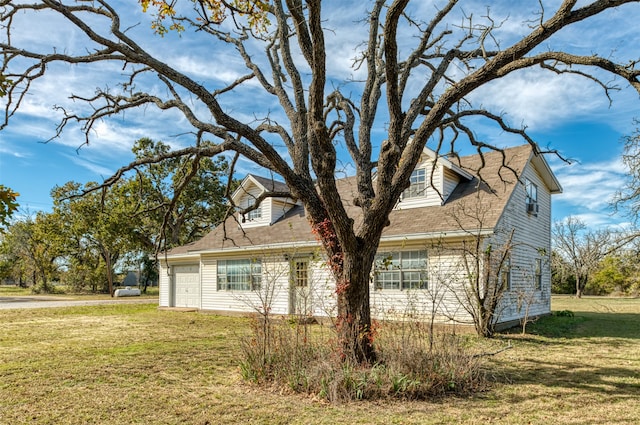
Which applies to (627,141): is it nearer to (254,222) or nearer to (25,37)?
(254,222)

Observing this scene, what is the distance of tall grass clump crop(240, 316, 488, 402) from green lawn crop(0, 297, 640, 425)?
0.75ft

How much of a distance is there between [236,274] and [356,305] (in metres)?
12.1

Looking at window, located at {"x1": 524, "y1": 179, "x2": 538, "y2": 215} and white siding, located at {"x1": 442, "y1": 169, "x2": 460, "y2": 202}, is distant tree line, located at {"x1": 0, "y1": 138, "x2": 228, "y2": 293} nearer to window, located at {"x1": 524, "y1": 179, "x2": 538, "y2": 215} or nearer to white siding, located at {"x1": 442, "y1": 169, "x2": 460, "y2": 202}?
white siding, located at {"x1": 442, "y1": 169, "x2": 460, "y2": 202}

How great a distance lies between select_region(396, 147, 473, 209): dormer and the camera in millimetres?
14688

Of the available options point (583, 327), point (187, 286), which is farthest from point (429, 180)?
point (187, 286)

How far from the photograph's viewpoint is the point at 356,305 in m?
6.79

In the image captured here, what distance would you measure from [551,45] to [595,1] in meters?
0.78

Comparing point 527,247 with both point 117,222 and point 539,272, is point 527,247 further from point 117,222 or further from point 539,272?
point 117,222

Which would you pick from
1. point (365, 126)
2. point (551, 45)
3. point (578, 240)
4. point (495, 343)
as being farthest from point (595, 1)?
point (578, 240)

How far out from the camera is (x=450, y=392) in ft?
20.3

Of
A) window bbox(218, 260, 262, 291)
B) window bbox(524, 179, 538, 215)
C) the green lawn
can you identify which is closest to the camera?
the green lawn

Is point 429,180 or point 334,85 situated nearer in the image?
point 334,85

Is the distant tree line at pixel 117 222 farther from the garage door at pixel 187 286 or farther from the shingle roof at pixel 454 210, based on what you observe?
the shingle roof at pixel 454 210

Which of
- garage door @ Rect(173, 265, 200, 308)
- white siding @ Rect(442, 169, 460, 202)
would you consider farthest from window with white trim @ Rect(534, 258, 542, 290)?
garage door @ Rect(173, 265, 200, 308)
